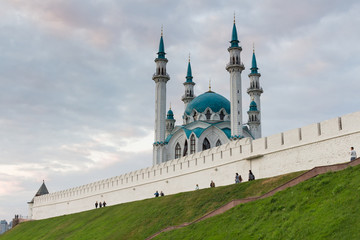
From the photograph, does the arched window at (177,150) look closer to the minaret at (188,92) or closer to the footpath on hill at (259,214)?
the minaret at (188,92)

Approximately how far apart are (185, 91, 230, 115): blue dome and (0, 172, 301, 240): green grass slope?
25584 mm

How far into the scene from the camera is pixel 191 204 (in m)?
23.4

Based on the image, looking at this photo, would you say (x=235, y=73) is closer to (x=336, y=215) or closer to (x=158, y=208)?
(x=158, y=208)

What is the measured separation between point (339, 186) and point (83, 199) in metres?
39.2

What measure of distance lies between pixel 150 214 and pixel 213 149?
8.31m

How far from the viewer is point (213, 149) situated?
32.3 metres

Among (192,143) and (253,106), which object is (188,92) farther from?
(192,143)

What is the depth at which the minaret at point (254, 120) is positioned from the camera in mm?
57406

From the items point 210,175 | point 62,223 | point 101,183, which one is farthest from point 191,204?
point 101,183

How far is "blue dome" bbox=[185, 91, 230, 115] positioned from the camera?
57.8 metres

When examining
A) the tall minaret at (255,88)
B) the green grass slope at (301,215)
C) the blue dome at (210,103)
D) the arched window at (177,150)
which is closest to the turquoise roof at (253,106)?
the tall minaret at (255,88)

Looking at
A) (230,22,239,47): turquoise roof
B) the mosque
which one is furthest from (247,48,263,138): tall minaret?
(230,22,239,47): turquoise roof

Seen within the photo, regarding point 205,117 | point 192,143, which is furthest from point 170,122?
point 192,143

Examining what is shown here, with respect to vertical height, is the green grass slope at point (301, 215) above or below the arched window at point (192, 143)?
below
